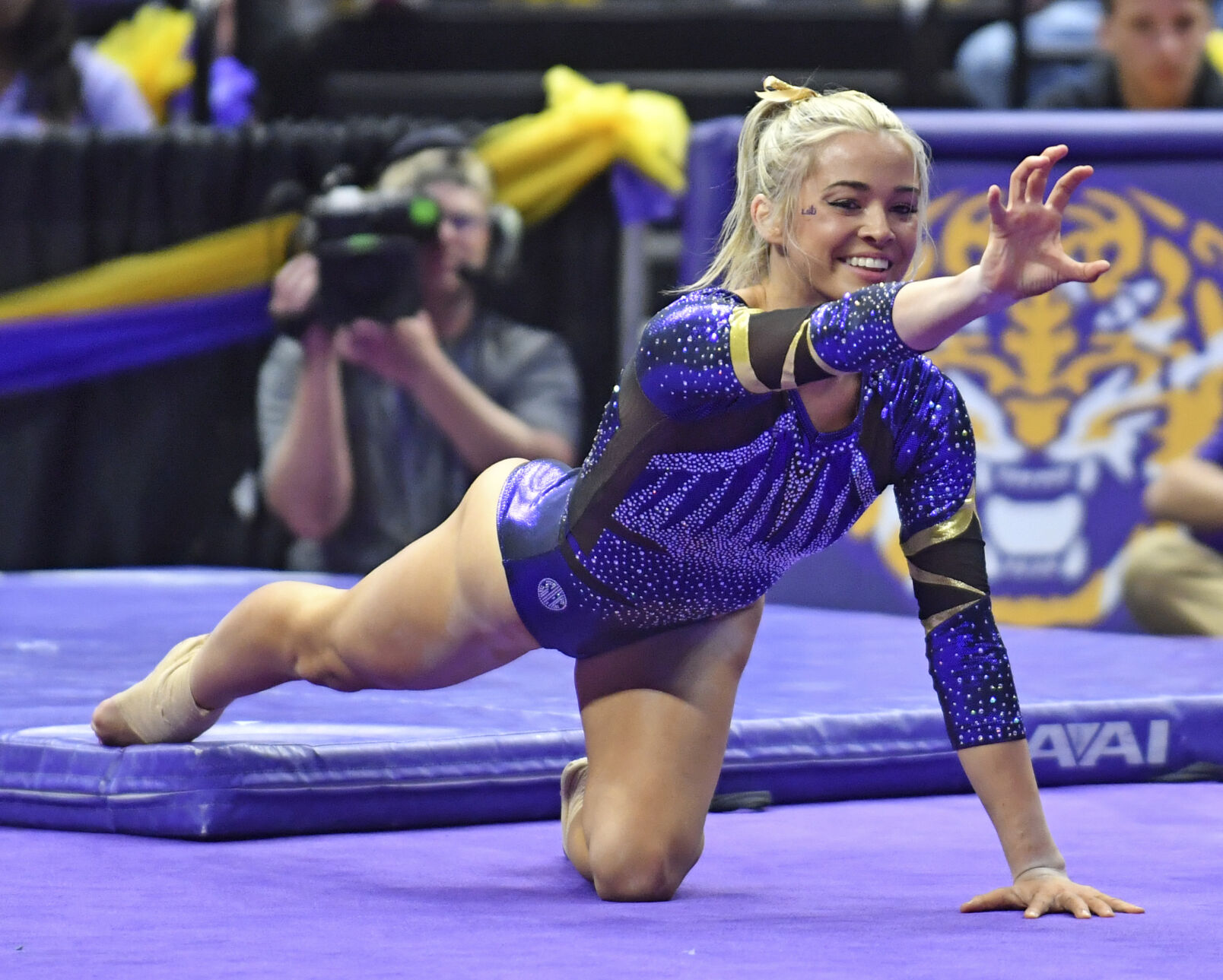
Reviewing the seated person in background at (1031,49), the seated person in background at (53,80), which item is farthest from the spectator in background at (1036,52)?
the seated person in background at (53,80)

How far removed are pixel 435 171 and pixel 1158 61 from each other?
1753 millimetres

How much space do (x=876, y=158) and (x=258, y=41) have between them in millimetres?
4020

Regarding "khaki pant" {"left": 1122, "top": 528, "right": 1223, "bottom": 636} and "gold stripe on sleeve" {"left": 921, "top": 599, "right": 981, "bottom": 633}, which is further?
"khaki pant" {"left": 1122, "top": 528, "right": 1223, "bottom": 636}

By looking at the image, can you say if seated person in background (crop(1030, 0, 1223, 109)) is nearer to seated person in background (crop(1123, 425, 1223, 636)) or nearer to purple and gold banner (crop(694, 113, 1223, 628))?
purple and gold banner (crop(694, 113, 1223, 628))

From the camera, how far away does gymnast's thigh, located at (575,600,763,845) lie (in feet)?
7.93

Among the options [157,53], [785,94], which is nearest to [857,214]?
[785,94]

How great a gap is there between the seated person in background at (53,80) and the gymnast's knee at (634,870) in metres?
3.37

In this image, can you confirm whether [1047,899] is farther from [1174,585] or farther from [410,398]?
[410,398]

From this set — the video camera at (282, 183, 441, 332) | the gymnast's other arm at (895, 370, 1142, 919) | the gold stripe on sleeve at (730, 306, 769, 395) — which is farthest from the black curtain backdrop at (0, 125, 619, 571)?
the gold stripe on sleeve at (730, 306, 769, 395)

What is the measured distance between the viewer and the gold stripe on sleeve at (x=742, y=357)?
2.01 meters

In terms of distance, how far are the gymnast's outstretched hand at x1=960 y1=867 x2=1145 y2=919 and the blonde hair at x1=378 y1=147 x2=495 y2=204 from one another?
3.02 meters

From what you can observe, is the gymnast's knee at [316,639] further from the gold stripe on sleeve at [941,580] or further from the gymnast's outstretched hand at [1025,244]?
the gymnast's outstretched hand at [1025,244]

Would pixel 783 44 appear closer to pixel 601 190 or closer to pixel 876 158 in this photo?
pixel 601 190

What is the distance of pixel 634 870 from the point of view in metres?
2.29
